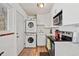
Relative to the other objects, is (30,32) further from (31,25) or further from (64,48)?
(64,48)

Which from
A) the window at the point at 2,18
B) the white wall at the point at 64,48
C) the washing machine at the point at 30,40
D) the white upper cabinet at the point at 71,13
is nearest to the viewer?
the white upper cabinet at the point at 71,13

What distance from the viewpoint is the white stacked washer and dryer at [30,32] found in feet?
25.2

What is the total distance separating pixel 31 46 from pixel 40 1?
501 centimetres

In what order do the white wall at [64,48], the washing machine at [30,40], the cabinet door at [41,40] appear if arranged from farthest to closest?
1. the cabinet door at [41,40]
2. the washing machine at [30,40]
3. the white wall at [64,48]

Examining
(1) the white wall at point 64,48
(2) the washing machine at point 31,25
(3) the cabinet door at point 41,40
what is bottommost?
(3) the cabinet door at point 41,40

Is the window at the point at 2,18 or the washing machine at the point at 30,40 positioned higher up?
the window at the point at 2,18

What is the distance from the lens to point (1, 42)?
2672mm

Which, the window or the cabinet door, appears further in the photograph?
the cabinet door

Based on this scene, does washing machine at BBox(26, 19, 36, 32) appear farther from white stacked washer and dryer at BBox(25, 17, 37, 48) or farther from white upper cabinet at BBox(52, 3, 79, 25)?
white upper cabinet at BBox(52, 3, 79, 25)

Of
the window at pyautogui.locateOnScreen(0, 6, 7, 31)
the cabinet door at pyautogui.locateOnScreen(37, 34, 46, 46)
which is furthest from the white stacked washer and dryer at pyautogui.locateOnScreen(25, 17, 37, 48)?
the window at pyautogui.locateOnScreen(0, 6, 7, 31)

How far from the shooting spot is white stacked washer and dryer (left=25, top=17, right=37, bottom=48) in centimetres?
770

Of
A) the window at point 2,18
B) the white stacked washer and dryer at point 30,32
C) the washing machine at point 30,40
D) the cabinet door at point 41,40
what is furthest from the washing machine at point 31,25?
the window at point 2,18

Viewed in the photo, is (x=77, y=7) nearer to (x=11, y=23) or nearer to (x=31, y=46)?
(x=11, y=23)

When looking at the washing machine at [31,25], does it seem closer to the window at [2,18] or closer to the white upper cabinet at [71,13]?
the window at [2,18]
